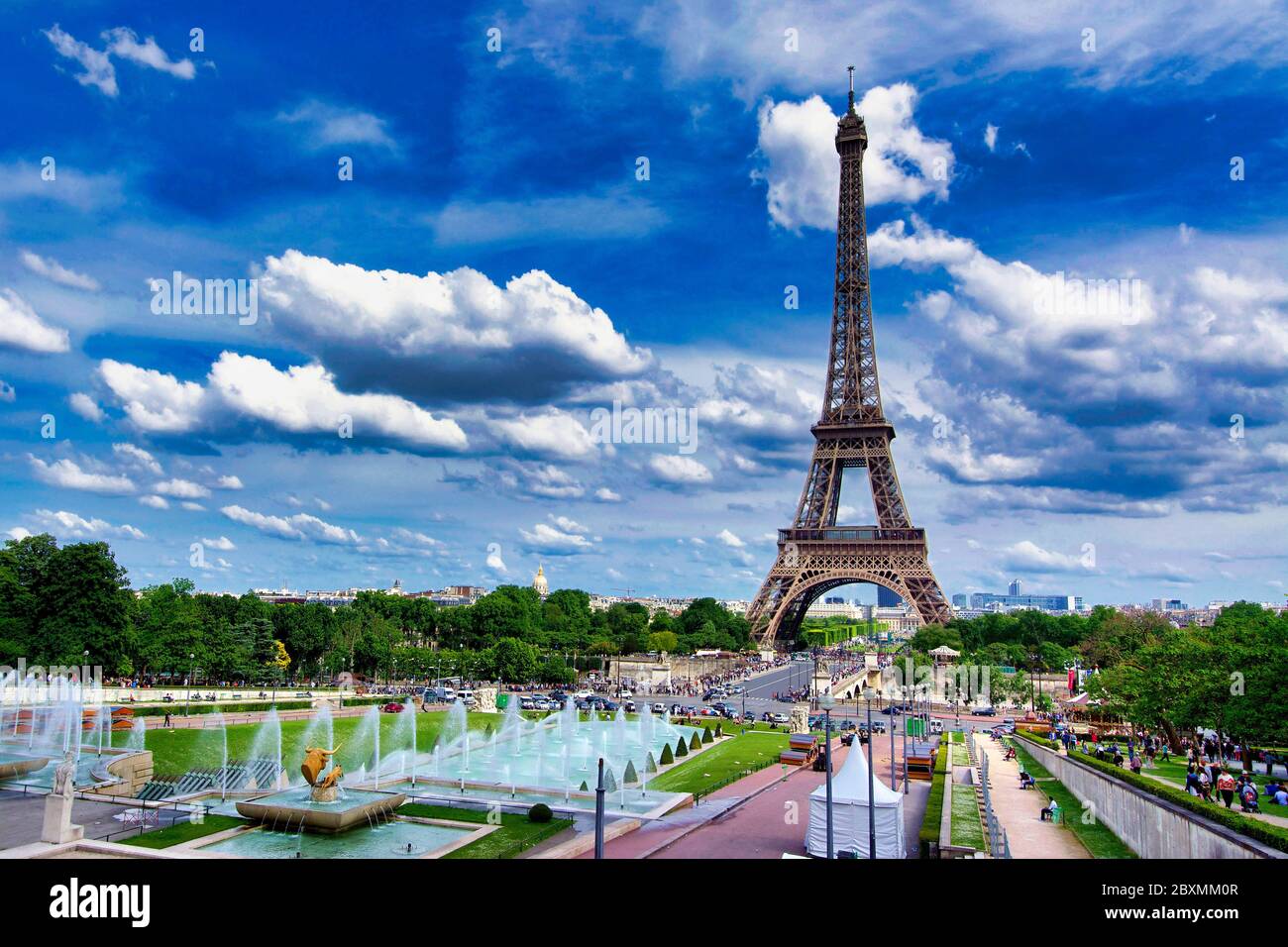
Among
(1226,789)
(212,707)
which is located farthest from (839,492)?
(1226,789)

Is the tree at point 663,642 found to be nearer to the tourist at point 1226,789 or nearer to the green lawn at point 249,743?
the green lawn at point 249,743

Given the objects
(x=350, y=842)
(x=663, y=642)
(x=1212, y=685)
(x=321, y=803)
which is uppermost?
(x=1212, y=685)

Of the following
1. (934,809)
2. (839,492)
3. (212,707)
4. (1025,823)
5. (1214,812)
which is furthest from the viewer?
(839,492)

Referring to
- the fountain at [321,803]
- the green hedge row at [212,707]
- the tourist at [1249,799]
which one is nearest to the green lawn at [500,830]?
the fountain at [321,803]

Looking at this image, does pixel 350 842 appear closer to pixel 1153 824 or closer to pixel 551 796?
pixel 551 796

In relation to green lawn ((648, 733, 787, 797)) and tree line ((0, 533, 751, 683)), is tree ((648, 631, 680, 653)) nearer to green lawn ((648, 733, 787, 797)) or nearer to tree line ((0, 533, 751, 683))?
tree line ((0, 533, 751, 683))

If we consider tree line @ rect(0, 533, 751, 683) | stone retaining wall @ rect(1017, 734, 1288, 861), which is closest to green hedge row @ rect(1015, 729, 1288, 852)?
stone retaining wall @ rect(1017, 734, 1288, 861)
